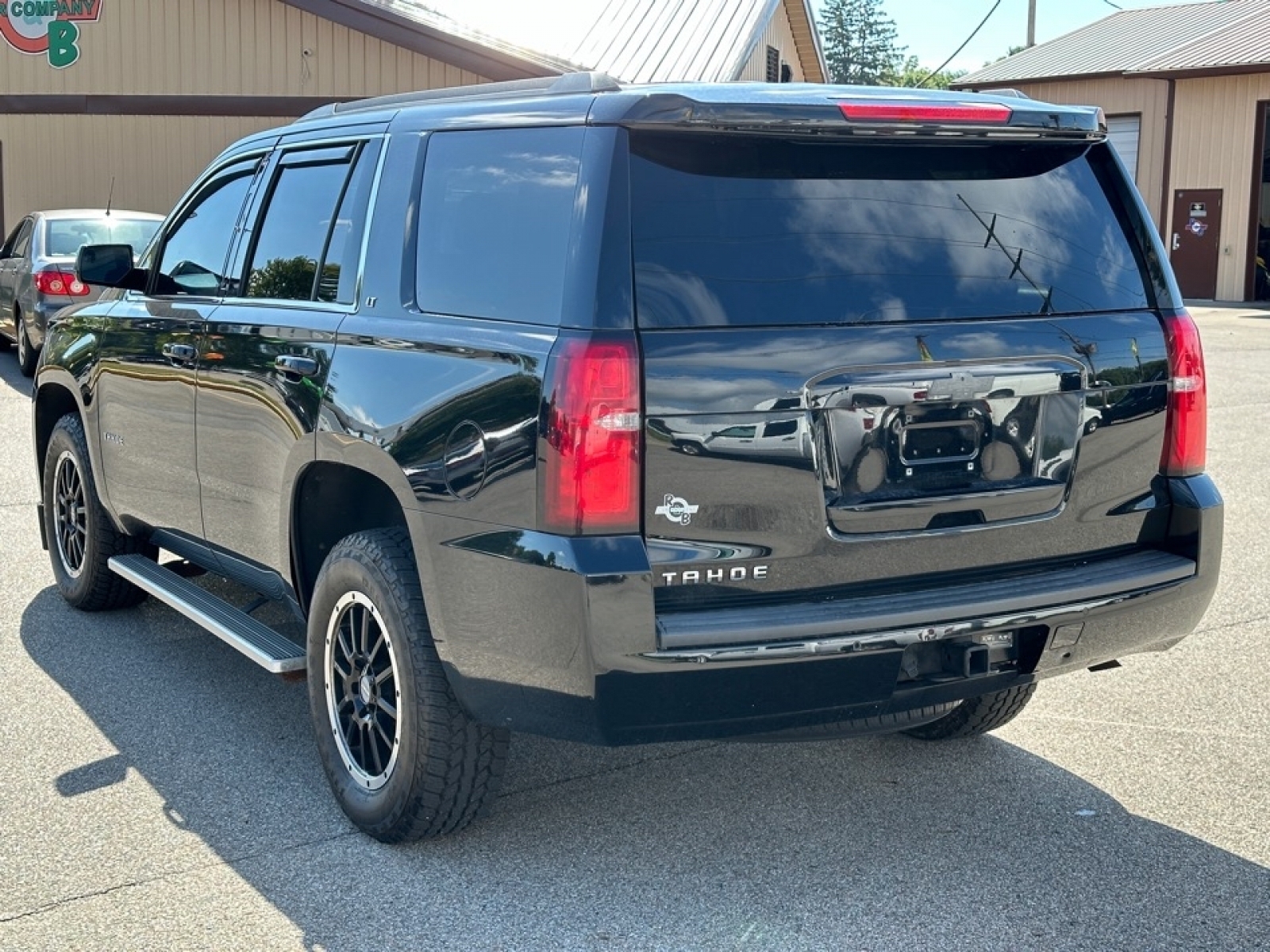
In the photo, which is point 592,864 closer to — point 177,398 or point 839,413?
point 839,413

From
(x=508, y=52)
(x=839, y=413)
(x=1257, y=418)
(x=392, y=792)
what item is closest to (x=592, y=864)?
(x=392, y=792)

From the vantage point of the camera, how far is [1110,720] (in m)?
5.20

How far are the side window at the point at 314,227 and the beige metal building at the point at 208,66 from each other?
581 inches

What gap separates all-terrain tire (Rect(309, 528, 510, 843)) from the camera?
3.91 metres

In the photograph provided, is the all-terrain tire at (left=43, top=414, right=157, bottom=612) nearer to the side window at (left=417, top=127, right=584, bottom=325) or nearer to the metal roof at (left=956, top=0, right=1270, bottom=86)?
the side window at (left=417, top=127, right=584, bottom=325)

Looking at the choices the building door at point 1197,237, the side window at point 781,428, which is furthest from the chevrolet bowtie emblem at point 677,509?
the building door at point 1197,237

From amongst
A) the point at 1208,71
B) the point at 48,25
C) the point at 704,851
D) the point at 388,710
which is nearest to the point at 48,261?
the point at 48,25

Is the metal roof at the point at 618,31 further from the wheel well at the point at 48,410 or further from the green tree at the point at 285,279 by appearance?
the green tree at the point at 285,279

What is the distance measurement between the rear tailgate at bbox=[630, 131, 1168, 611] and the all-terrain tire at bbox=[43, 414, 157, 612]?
340cm

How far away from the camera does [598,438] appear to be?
11.2 ft

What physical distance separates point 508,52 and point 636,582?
54.8 feet

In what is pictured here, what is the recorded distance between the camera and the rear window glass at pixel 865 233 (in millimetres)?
3566

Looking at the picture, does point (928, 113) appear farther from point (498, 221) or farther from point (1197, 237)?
Result: point (1197, 237)

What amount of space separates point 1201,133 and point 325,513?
32156 millimetres
